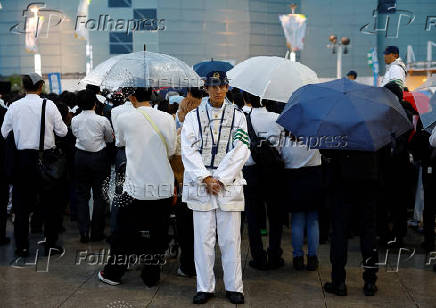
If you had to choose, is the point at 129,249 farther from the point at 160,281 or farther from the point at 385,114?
the point at 385,114

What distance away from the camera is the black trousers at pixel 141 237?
5754mm

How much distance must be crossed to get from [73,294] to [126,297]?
0.51 metres

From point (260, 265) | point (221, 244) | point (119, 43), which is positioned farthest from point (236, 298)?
point (119, 43)

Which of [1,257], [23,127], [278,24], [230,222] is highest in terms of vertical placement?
[278,24]

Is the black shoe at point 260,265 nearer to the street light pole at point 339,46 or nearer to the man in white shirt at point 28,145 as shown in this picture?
the man in white shirt at point 28,145

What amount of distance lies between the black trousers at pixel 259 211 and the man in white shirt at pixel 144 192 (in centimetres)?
99

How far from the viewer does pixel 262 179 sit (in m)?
6.40

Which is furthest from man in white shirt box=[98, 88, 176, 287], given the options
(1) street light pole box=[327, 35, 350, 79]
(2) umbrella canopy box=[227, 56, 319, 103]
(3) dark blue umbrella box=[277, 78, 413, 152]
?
(1) street light pole box=[327, 35, 350, 79]

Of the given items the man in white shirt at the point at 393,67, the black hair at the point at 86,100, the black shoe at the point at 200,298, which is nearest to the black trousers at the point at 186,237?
the black shoe at the point at 200,298

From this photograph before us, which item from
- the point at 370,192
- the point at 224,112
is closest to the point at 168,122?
the point at 224,112

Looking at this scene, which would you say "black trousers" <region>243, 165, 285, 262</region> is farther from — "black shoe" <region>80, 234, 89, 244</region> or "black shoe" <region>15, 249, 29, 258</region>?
"black shoe" <region>15, 249, 29, 258</region>

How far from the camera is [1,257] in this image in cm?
692

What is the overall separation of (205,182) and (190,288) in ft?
4.01

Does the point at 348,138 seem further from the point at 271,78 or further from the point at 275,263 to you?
the point at 275,263
